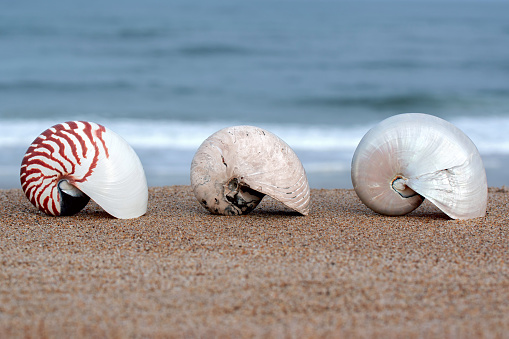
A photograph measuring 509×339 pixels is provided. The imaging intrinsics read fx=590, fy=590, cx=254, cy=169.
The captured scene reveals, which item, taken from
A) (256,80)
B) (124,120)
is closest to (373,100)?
(256,80)

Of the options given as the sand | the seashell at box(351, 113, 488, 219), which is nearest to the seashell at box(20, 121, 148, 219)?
the sand

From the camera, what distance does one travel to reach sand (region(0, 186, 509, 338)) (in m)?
2.53

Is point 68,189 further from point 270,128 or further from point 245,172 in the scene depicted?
point 270,128

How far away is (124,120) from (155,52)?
892 centimetres

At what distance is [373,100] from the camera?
14789mm

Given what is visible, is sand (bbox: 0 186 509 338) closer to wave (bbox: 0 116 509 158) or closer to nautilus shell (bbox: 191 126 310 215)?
nautilus shell (bbox: 191 126 310 215)

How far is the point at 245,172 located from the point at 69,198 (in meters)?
1.35

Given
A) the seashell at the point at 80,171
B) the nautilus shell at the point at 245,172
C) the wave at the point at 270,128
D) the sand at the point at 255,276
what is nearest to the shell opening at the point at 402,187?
the sand at the point at 255,276

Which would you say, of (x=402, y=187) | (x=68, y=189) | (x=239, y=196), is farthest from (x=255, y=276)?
(x=68, y=189)

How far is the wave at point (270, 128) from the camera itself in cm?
941

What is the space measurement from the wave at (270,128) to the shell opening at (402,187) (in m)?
4.48

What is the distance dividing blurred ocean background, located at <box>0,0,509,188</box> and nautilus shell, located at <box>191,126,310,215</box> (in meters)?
2.55

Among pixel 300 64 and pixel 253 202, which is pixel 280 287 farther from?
pixel 300 64

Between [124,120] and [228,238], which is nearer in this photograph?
[228,238]
